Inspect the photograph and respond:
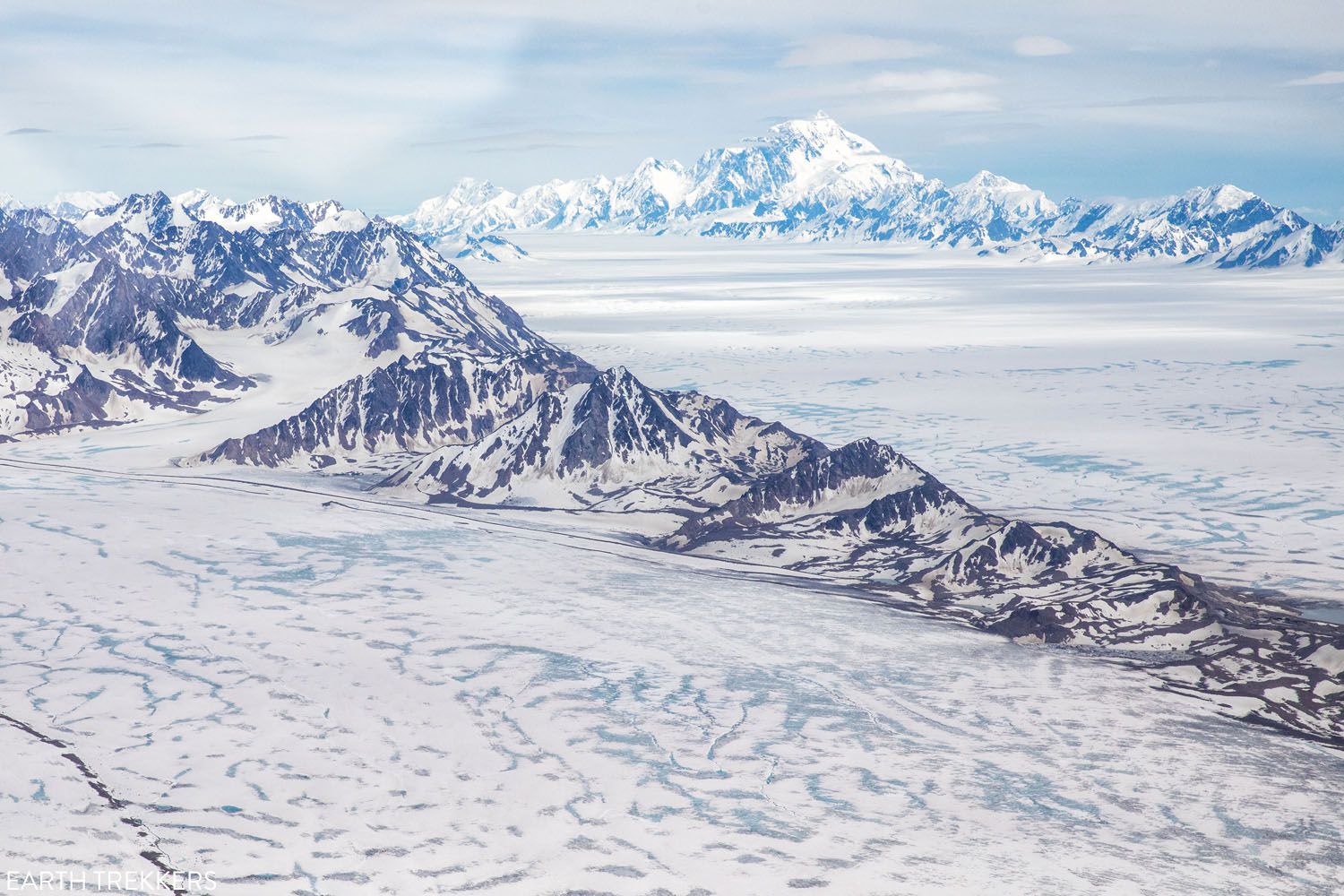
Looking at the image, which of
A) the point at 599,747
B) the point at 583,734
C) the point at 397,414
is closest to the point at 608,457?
the point at 397,414

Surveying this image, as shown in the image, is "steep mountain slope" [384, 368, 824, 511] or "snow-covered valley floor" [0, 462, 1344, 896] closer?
"snow-covered valley floor" [0, 462, 1344, 896]

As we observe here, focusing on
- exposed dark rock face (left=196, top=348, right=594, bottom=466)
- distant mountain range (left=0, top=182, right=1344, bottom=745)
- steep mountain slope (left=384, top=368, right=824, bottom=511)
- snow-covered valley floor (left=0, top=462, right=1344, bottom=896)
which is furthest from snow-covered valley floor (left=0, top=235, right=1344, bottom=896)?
exposed dark rock face (left=196, top=348, right=594, bottom=466)

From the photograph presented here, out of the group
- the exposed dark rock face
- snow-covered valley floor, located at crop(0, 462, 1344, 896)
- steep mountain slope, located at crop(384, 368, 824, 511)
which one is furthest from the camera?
the exposed dark rock face

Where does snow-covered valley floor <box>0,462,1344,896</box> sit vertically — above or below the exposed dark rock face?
below

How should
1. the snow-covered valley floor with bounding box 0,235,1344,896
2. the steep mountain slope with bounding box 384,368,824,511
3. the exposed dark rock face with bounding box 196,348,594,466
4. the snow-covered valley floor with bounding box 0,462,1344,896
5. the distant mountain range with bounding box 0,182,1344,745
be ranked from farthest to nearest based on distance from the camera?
the exposed dark rock face with bounding box 196,348,594,466, the steep mountain slope with bounding box 384,368,824,511, the distant mountain range with bounding box 0,182,1344,745, the snow-covered valley floor with bounding box 0,235,1344,896, the snow-covered valley floor with bounding box 0,462,1344,896

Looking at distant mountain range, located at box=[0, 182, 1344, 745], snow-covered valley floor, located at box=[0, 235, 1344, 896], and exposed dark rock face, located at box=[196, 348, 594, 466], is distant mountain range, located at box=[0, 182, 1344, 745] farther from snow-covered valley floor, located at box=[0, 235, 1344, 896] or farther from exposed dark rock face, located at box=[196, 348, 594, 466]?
snow-covered valley floor, located at box=[0, 235, 1344, 896]

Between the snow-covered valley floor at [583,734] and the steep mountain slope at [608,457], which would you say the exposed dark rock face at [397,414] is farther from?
the snow-covered valley floor at [583,734]

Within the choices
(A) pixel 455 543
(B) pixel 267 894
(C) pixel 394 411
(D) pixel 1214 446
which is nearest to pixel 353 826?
(B) pixel 267 894

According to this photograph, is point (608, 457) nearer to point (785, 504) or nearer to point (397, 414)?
point (785, 504)
